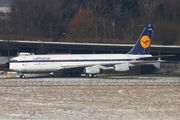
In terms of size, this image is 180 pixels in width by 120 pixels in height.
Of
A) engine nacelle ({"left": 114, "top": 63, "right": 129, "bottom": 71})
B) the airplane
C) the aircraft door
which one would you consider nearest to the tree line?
the airplane

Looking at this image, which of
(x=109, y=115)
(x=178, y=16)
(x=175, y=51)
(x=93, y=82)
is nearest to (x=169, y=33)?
(x=178, y=16)

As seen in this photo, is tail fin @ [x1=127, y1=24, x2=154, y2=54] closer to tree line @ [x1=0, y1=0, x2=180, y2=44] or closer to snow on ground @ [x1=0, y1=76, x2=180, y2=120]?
snow on ground @ [x1=0, y1=76, x2=180, y2=120]

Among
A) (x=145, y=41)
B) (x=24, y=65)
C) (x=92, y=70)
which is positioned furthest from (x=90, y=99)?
(x=145, y=41)

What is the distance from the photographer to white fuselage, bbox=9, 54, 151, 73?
72.5 metres

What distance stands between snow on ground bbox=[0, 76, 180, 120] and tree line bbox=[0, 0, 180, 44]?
5804cm

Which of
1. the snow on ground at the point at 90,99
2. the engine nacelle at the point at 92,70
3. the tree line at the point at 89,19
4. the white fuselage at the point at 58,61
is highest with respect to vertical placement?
the tree line at the point at 89,19

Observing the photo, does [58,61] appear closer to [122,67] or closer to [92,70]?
[92,70]

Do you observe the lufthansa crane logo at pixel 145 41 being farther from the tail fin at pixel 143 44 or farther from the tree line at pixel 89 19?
the tree line at pixel 89 19

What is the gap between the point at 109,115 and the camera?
43500mm

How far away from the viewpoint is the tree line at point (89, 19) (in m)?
132

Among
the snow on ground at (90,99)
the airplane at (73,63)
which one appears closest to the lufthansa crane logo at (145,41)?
the airplane at (73,63)

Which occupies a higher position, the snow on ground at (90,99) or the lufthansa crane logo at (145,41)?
the lufthansa crane logo at (145,41)

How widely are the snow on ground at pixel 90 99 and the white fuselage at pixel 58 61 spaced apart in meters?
3.44

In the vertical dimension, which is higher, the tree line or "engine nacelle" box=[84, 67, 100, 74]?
the tree line
